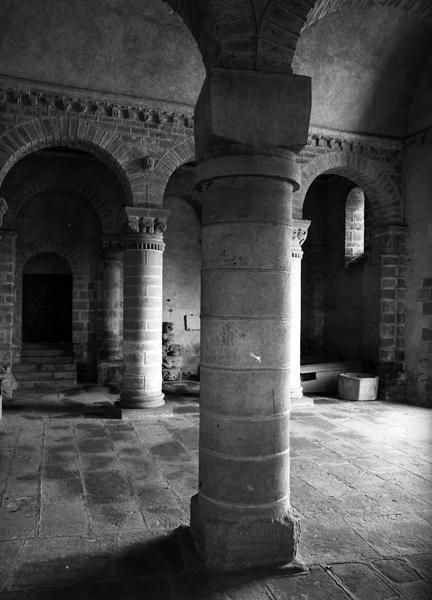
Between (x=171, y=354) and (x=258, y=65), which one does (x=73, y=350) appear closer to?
(x=171, y=354)

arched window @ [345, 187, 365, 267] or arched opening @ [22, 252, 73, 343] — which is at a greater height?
arched window @ [345, 187, 365, 267]

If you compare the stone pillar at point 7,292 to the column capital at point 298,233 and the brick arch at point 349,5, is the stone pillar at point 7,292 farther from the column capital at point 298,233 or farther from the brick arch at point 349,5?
the brick arch at point 349,5

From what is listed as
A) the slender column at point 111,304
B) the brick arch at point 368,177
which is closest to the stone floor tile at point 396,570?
the brick arch at point 368,177

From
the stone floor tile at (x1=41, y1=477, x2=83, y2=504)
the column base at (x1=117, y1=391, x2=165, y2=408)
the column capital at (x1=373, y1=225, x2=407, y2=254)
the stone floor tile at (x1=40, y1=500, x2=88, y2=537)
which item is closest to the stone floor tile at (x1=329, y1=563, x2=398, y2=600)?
the stone floor tile at (x1=40, y1=500, x2=88, y2=537)

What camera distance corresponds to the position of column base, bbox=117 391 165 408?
824 cm

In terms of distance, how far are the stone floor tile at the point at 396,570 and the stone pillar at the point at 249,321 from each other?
64 centimetres

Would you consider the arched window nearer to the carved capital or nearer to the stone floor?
the stone floor

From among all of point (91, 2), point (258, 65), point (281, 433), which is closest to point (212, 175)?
point (258, 65)

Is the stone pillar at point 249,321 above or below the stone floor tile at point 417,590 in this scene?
above

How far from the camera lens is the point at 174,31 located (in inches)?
301

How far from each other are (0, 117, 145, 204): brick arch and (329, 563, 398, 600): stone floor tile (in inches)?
248

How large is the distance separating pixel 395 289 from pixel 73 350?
23.6ft

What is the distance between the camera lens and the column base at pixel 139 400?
8242 mm

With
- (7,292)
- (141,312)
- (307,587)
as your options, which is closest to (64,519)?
(307,587)
